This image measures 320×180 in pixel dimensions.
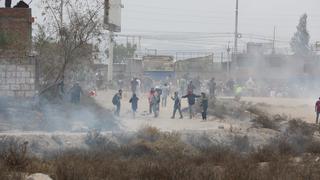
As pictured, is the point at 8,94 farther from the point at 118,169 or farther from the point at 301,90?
the point at 301,90

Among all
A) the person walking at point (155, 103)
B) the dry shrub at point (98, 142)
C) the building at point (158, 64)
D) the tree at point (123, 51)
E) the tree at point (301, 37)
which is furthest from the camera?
the tree at point (301, 37)

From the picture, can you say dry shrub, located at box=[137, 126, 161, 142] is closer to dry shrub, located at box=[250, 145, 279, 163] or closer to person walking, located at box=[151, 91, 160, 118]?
dry shrub, located at box=[250, 145, 279, 163]

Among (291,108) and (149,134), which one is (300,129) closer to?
(149,134)

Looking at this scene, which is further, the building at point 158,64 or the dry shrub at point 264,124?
the building at point 158,64

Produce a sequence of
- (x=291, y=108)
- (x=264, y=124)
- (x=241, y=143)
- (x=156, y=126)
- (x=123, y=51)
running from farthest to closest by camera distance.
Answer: (x=123, y=51), (x=291, y=108), (x=264, y=124), (x=156, y=126), (x=241, y=143)

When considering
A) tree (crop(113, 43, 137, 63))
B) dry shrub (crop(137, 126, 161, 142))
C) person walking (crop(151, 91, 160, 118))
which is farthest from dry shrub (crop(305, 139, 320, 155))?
tree (crop(113, 43, 137, 63))

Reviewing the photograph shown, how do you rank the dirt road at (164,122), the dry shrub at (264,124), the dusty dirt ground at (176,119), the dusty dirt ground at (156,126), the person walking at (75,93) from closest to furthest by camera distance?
the dusty dirt ground at (156,126) < the dirt road at (164,122) < the dusty dirt ground at (176,119) < the dry shrub at (264,124) < the person walking at (75,93)

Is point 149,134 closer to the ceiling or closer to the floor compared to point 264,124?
closer to the ceiling

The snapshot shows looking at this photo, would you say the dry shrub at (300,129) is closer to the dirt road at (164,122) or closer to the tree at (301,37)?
the dirt road at (164,122)

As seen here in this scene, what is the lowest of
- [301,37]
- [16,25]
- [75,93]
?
[75,93]

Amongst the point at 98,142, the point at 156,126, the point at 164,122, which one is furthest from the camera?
the point at 164,122

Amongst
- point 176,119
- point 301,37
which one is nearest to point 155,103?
point 176,119

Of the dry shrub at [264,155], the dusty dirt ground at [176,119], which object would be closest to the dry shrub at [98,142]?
the dusty dirt ground at [176,119]

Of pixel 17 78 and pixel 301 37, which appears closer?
pixel 17 78
